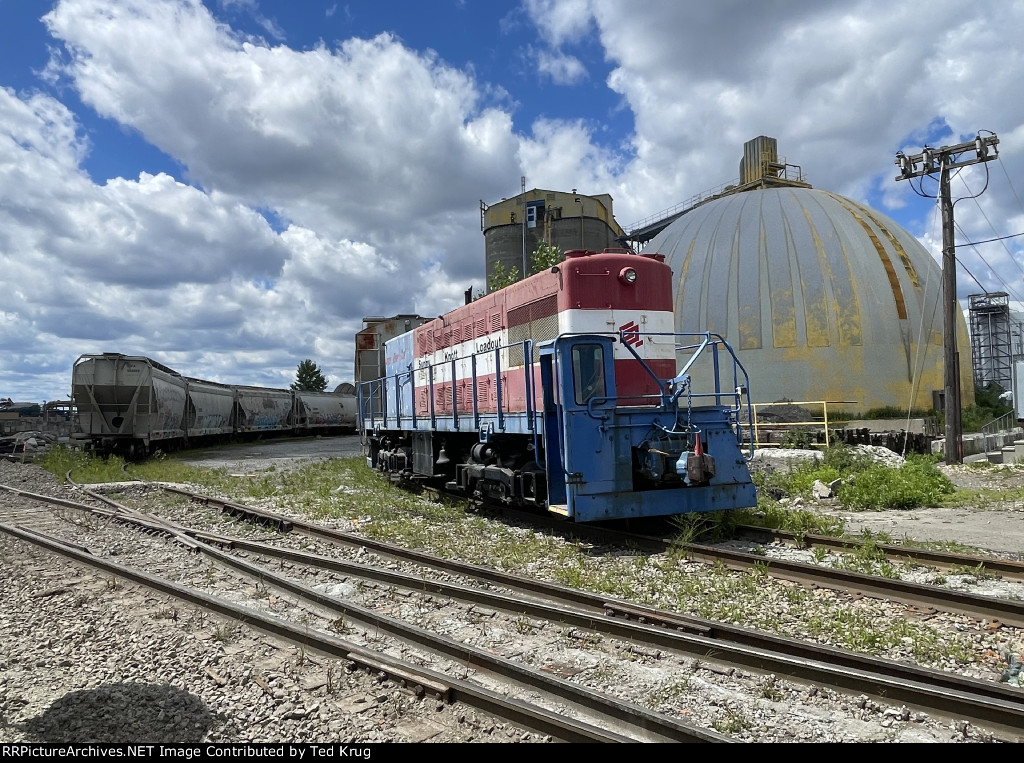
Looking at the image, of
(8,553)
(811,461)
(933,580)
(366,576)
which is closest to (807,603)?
(933,580)

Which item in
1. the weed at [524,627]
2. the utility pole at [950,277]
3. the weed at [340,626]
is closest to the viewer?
the weed at [524,627]

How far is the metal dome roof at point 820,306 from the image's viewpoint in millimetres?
→ 32250

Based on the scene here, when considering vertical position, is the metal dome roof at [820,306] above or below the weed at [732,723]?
above

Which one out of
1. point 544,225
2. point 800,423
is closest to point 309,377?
point 544,225

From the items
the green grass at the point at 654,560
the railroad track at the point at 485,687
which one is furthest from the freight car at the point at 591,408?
the railroad track at the point at 485,687

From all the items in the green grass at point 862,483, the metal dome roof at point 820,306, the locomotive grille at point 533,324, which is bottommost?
the green grass at point 862,483

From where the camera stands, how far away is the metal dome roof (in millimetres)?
32250

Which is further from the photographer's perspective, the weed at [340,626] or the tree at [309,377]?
the tree at [309,377]

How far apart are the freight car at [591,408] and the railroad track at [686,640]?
6.41ft

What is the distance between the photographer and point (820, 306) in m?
32.5

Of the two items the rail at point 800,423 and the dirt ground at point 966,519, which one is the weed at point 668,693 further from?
the rail at point 800,423

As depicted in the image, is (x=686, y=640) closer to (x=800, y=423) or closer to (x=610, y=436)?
(x=610, y=436)

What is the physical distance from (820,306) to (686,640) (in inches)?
1215
